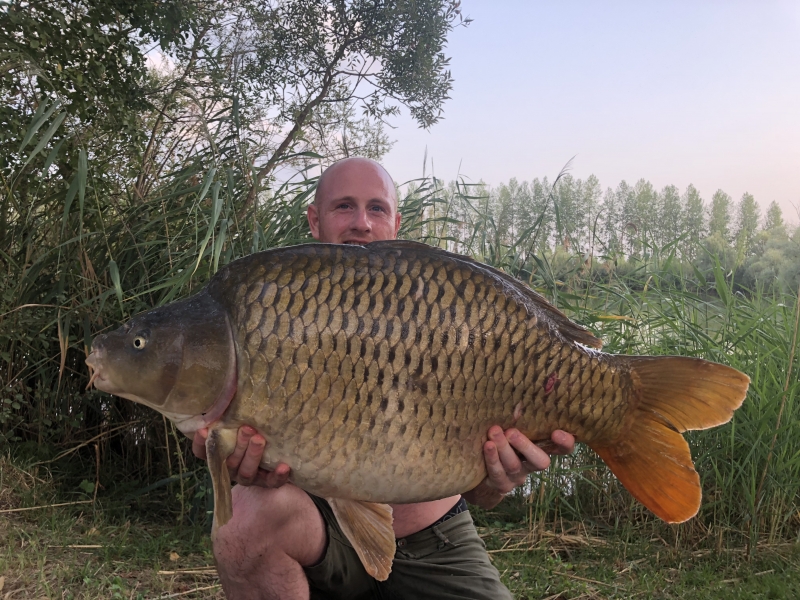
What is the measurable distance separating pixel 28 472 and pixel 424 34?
4296 mm

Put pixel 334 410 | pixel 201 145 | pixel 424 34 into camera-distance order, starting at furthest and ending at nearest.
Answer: pixel 424 34 → pixel 201 145 → pixel 334 410

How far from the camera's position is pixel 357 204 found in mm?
1877

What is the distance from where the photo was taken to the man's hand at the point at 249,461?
3.54 feet

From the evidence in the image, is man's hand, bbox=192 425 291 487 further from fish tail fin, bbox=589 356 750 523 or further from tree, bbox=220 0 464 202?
tree, bbox=220 0 464 202

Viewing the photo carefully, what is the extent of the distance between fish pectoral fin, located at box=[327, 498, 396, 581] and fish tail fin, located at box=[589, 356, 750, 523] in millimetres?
413

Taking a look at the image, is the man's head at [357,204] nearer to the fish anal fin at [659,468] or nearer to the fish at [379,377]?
the fish at [379,377]

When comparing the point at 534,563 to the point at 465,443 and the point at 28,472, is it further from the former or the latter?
the point at 28,472

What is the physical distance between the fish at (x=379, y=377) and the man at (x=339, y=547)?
0.34 feet

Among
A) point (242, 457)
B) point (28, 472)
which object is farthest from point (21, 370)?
point (242, 457)

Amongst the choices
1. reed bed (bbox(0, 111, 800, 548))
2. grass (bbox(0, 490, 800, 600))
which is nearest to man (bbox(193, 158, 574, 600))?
grass (bbox(0, 490, 800, 600))

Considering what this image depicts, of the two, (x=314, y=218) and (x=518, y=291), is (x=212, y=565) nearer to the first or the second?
(x=314, y=218)

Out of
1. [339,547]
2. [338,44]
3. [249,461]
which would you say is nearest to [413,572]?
[339,547]

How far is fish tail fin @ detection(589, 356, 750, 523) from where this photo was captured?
1.16 metres

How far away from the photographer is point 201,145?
3.21m
